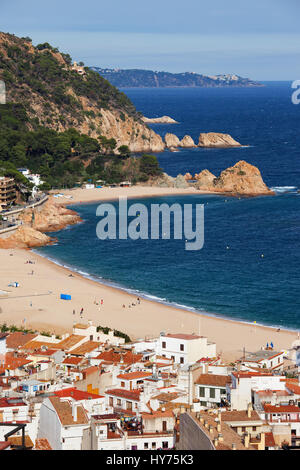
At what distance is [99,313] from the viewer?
168 ft

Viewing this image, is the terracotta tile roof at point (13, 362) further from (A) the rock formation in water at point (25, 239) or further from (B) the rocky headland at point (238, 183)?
(B) the rocky headland at point (238, 183)

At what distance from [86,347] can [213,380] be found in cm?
1038

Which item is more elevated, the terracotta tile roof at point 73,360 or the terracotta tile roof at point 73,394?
the terracotta tile roof at point 73,394

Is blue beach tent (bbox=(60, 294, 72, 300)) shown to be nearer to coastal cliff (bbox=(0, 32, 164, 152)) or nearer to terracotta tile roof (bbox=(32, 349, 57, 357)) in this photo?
terracotta tile roof (bbox=(32, 349, 57, 357))

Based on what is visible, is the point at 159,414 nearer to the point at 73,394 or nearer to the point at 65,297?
the point at 73,394

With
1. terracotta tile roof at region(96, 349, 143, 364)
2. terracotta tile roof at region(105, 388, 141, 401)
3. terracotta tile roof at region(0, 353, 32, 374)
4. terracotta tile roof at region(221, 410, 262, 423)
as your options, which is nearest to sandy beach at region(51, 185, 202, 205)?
terracotta tile roof at region(96, 349, 143, 364)

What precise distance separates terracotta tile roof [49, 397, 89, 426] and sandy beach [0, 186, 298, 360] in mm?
20317

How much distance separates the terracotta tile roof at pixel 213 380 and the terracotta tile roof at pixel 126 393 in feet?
7.18

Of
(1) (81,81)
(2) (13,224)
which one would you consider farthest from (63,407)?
(1) (81,81)

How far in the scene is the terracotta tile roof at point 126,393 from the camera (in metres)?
25.6

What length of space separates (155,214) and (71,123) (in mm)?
56077

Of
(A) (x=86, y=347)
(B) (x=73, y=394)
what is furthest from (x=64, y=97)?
(B) (x=73, y=394)

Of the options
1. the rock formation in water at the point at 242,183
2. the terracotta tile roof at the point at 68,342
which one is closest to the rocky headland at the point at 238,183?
the rock formation in water at the point at 242,183

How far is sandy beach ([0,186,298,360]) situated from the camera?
4588 cm
